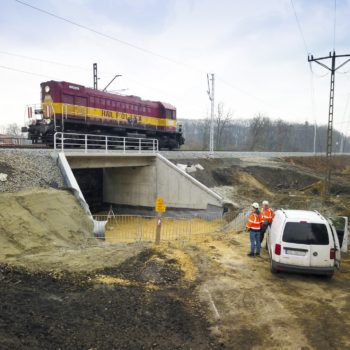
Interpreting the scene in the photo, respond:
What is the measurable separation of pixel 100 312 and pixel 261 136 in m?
89.9

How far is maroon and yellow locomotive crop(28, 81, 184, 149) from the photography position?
22.4 meters

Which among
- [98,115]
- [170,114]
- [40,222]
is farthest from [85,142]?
[170,114]

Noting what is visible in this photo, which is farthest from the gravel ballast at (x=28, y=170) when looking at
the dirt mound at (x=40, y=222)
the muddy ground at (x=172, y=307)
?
the muddy ground at (x=172, y=307)

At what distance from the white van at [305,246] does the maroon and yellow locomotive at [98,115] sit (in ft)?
53.2

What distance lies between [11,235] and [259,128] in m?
76.1

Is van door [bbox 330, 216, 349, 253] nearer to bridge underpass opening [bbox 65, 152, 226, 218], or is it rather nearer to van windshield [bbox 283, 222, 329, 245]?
van windshield [bbox 283, 222, 329, 245]

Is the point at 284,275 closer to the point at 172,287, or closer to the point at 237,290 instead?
the point at 237,290

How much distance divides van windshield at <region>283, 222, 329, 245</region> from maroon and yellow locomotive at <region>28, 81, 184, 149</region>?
640 inches

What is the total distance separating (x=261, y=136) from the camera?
92750mm

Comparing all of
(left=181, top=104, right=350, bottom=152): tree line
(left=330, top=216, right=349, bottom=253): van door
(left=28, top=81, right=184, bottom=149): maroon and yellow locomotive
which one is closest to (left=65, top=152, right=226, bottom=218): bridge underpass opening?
(left=28, top=81, right=184, bottom=149): maroon and yellow locomotive

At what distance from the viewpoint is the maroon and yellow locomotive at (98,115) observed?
22391 mm

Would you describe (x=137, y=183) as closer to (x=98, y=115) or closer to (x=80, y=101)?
(x=98, y=115)

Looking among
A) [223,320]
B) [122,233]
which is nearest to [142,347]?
[223,320]

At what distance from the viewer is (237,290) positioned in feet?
27.9
